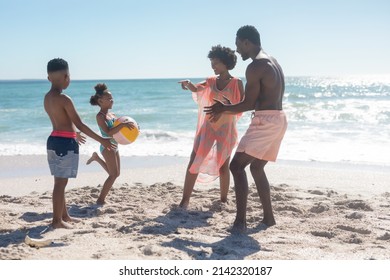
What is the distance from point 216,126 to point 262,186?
0.96 m

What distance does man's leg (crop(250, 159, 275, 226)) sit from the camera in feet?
16.3

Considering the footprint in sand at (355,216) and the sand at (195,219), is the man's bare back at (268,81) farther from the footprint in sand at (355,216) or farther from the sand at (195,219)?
the footprint in sand at (355,216)

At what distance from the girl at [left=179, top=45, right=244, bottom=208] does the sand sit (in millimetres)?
472

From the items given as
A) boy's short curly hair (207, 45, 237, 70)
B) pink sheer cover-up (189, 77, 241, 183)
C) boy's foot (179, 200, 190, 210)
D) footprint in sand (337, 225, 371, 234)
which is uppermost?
boy's short curly hair (207, 45, 237, 70)

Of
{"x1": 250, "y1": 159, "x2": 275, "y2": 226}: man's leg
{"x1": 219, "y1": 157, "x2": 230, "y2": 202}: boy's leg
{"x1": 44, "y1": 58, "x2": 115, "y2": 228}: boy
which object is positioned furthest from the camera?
{"x1": 219, "y1": 157, "x2": 230, "y2": 202}: boy's leg

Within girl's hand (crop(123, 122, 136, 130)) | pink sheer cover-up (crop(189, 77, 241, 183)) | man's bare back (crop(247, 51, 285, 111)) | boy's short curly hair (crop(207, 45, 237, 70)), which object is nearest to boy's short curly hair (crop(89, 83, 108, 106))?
girl's hand (crop(123, 122, 136, 130))

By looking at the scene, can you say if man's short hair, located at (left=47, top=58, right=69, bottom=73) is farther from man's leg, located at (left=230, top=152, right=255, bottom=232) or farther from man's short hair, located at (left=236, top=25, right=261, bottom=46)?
man's leg, located at (left=230, top=152, right=255, bottom=232)

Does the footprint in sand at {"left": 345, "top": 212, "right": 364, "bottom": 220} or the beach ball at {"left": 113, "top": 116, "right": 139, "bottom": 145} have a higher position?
the beach ball at {"left": 113, "top": 116, "right": 139, "bottom": 145}

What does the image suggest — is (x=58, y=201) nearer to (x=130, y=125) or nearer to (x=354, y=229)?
(x=130, y=125)

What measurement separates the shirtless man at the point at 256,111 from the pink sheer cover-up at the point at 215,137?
2.33ft

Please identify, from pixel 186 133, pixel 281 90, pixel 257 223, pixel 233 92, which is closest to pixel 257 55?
pixel 281 90

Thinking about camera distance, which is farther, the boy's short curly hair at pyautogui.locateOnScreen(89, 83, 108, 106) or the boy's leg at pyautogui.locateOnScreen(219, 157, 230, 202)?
the boy's leg at pyautogui.locateOnScreen(219, 157, 230, 202)

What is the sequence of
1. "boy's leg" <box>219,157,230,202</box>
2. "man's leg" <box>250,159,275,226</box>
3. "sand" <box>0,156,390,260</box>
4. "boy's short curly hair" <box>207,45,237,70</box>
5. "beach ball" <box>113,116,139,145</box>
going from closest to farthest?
"sand" <box>0,156,390,260</box>, "man's leg" <box>250,159,275,226</box>, "boy's short curly hair" <box>207,45,237,70</box>, "beach ball" <box>113,116,139,145</box>, "boy's leg" <box>219,157,230,202</box>

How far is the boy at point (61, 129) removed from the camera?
460 centimetres
